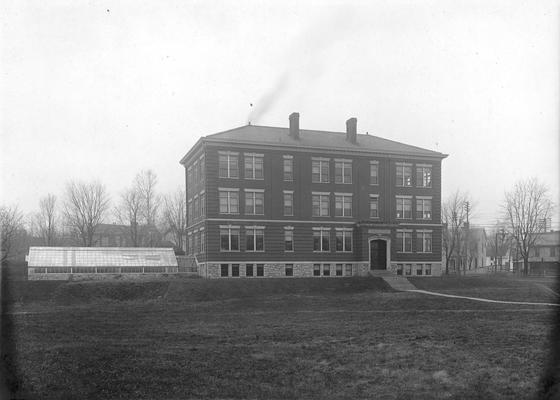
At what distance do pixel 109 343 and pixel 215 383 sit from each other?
6.39 m

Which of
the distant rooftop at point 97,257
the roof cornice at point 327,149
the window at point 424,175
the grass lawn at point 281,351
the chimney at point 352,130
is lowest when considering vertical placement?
the grass lawn at point 281,351

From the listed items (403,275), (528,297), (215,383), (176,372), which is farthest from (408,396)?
(403,275)

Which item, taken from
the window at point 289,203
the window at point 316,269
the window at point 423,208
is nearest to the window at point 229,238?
the window at point 289,203

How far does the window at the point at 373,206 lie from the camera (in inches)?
1970

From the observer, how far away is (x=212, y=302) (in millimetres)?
33500

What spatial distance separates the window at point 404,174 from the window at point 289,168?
10.6 m

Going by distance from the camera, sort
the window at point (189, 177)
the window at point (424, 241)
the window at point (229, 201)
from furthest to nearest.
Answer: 1. the window at point (189, 177)
2. the window at point (424, 241)
3. the window at point (229, 201)

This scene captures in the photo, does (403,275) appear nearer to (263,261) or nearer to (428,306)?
(263,261)

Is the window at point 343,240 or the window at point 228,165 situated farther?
the window at point 343,240

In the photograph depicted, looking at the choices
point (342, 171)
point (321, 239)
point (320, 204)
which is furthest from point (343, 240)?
point (342, 171)

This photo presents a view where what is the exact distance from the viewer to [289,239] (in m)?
47.4

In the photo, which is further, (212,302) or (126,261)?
(126,261)

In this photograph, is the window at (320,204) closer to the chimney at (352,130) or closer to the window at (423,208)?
the chimney at (352,130)

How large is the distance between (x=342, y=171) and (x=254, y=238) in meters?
10.3
